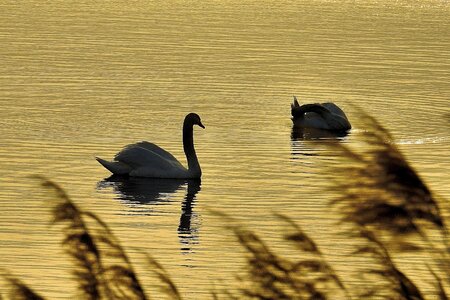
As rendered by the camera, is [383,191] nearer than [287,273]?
Yes

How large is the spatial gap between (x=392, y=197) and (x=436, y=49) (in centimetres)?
3399

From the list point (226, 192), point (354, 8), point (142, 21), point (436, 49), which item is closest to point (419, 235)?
point (226, 192)

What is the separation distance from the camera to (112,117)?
23656 mm

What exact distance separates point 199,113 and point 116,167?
5.85 m

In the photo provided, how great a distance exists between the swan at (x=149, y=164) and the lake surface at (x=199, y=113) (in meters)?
0.20

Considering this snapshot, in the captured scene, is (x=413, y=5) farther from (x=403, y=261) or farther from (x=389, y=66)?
(x=403, y=261)

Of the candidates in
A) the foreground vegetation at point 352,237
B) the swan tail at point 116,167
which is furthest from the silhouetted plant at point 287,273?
the swan tail at point 116,167

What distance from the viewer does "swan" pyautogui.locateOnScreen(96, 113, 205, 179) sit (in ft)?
61.2

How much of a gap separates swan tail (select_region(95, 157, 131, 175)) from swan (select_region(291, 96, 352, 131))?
558cm

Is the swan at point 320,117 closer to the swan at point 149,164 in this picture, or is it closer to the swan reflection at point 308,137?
the swan reflection at point 308,137

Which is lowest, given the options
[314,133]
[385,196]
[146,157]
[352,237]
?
[314,133]

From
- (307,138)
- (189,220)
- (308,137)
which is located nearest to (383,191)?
(189,220)

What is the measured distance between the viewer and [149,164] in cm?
1884

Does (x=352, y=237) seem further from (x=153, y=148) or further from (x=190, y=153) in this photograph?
(x=190, y=153)
